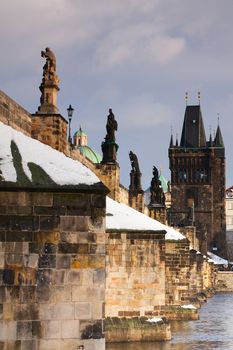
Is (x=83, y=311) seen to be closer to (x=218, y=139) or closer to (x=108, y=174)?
(x=108, y=174)

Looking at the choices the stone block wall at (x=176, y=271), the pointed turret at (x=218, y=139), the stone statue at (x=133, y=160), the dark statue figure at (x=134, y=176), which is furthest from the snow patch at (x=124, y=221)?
A: the pointed turret at (x=218, y=139)

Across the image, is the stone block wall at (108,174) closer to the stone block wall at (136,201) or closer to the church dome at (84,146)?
the stone block wall at (136,201)

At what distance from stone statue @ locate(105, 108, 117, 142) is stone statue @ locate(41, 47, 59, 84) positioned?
1377 centimetres

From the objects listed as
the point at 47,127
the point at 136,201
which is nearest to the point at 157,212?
the point at 136,201

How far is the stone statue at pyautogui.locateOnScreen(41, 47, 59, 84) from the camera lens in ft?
68.6

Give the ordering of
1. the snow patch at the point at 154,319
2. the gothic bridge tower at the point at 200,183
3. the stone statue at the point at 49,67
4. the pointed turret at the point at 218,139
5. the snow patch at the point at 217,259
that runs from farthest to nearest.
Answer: the pointed turret at the point at 218,139 < the gothic bridge tower at the point at 200,183 < the snow patch at the point at 217,259 < the snow patch at the point at 154,319 < the stone statue at the point at 49,67

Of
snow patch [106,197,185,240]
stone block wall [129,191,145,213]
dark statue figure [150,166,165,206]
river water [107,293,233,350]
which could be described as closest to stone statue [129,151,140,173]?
dark statue figure [150,166,165,206]

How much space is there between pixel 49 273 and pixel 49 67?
30.3 ft

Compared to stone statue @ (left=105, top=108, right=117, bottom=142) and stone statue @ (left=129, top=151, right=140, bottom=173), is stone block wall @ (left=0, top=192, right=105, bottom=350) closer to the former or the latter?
stone statue @ (left=105, top=108, right=117, bottom=142)

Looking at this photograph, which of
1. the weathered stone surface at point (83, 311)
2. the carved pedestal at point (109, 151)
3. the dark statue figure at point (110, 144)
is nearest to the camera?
the weathered stone surface at point (83, 311)

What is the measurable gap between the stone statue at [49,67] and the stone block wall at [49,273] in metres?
7.73

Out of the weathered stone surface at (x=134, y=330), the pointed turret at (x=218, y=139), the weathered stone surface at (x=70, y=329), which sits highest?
the pointed turret at (x=218, y=139)

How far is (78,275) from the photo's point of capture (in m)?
13.9

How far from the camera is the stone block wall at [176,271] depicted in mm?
38906
